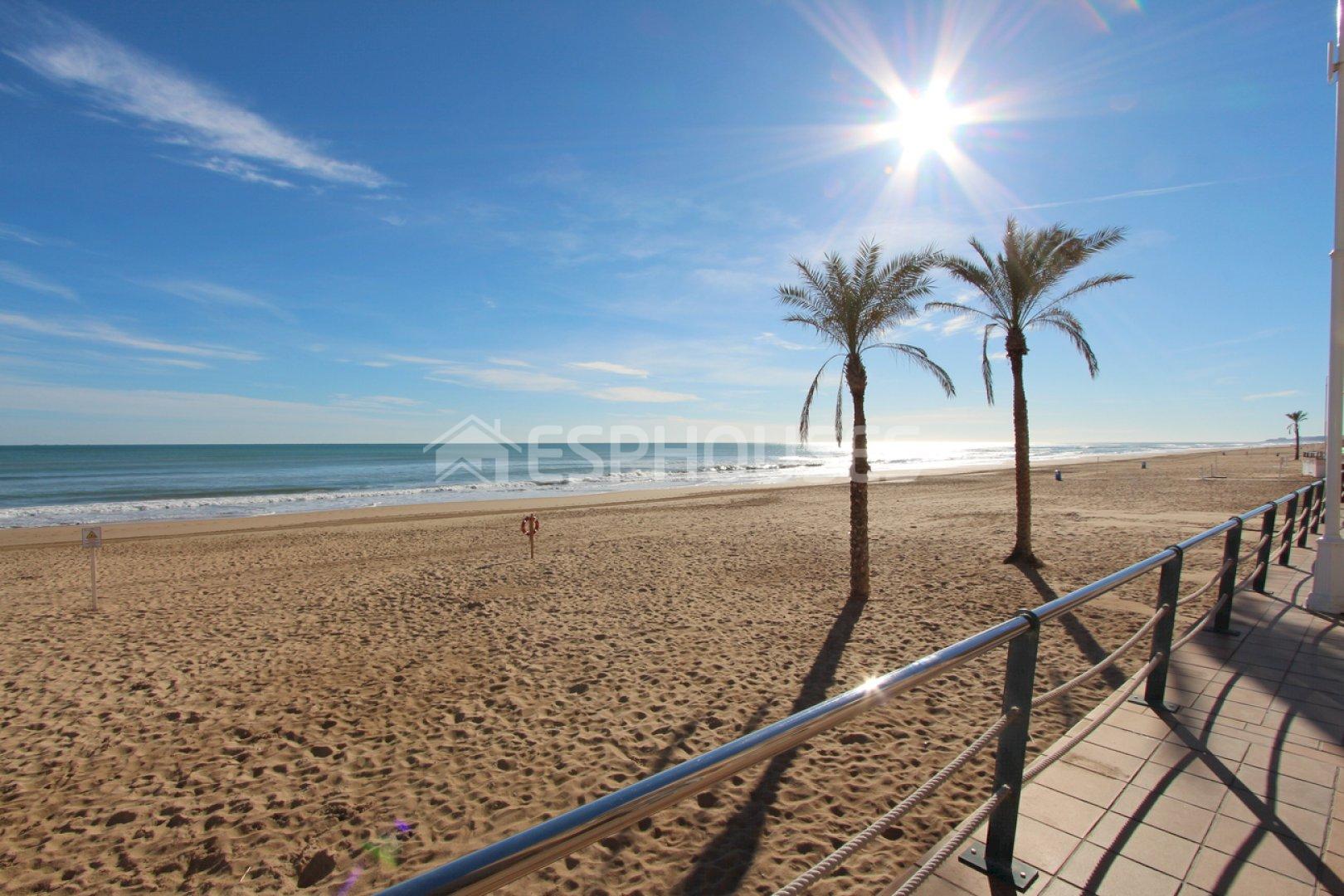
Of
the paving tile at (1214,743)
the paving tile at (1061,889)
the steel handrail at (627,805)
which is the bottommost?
the paving tile at (1061,889)

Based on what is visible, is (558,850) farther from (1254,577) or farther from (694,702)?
(1254,577)

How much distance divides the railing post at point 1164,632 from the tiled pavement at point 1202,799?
11 cm

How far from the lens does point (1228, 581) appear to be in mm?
5348

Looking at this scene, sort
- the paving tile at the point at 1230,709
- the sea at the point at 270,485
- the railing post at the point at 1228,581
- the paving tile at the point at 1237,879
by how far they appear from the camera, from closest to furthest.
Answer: the paving tile at the point at 1237,879 < the paving tile at the point at 1230,709 < the railing post at the point at 1228,581 < the sea at the point at 270,485

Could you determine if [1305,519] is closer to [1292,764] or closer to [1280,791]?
[1292,764]

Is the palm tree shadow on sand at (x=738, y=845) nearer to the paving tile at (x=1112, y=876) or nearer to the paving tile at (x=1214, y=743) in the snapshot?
the paving tile at (x=1112, y=876)

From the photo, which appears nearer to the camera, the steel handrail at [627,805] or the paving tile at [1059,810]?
the steel handrail at [627,805]

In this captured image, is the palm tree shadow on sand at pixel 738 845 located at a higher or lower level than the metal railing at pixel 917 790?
lower

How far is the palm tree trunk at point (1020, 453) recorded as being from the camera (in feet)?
38.7

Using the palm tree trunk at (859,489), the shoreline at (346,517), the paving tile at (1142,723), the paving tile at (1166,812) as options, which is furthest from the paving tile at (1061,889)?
the shoreline at (346,517)

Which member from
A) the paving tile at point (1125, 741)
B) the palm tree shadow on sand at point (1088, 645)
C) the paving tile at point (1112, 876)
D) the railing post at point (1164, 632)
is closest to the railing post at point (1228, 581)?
the palm tree shadow on sand at point (1088, 645)

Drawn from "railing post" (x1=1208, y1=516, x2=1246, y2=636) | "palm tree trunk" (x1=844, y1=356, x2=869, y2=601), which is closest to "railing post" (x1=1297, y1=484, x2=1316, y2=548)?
"railing post" (x1=1208, y1=516, x2=1246, y2=636)

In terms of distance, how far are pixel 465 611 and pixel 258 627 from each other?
286 centimetres

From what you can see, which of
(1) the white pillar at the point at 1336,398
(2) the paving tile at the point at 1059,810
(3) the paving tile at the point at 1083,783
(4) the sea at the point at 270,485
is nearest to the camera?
(2) the paving tile at the point at 1059,810
